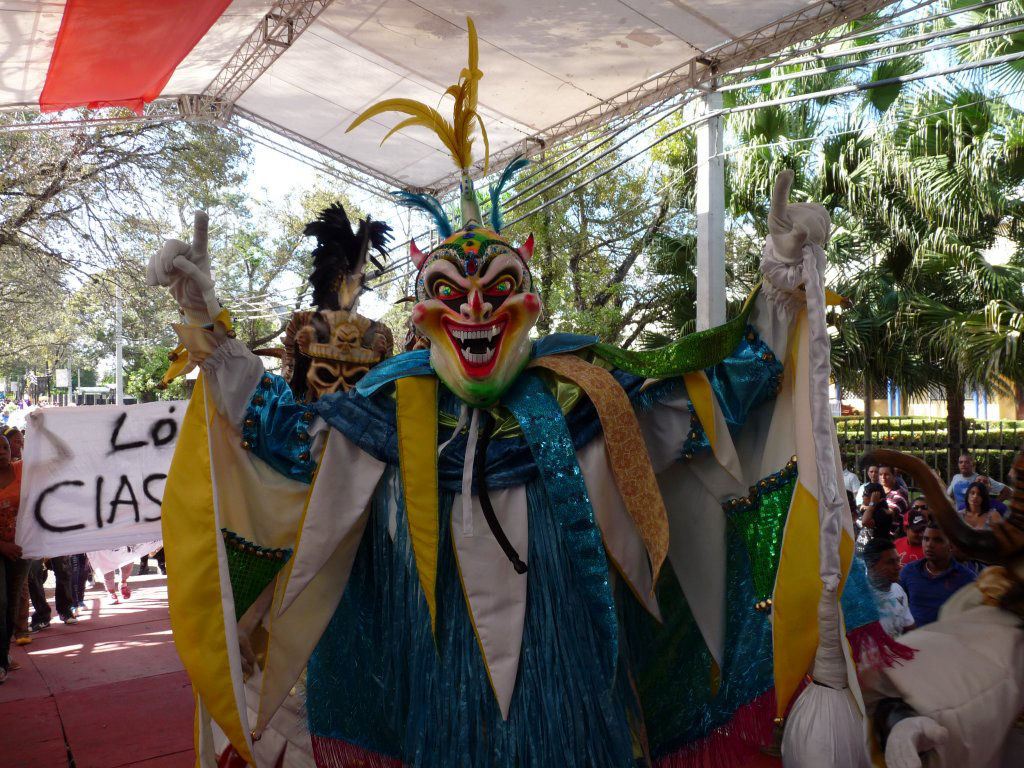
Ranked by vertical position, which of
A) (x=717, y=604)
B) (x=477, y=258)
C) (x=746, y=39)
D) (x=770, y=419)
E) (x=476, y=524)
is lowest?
(x=717, y=604)

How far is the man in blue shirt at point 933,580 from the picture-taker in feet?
11.9

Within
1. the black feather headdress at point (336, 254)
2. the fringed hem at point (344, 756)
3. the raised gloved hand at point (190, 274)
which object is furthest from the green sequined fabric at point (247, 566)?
the black feather headdress at point (336, 254)

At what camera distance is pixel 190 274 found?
7.92ft

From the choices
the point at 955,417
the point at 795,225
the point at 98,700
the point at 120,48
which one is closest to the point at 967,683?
the point at 795,225

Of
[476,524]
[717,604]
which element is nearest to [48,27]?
[476,524]

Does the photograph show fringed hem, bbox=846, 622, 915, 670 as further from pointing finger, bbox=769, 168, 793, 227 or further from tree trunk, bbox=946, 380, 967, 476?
tree trunk, bbox=946, 380, 967, 476

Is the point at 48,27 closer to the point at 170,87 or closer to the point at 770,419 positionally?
the point at 170,87

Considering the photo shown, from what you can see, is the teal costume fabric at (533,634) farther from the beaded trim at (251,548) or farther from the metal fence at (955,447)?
the metal fence at (955,447)

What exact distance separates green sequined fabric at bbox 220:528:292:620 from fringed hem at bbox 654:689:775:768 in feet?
4.40

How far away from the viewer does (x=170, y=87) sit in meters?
8.61

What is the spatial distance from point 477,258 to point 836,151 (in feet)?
29.9

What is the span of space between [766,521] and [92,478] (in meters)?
3.92

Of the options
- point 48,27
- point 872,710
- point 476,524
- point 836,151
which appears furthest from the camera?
point 836,151

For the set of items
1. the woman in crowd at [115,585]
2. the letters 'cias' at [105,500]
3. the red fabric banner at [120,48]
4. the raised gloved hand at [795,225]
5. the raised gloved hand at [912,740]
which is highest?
the red fabric banner at [120,48]
